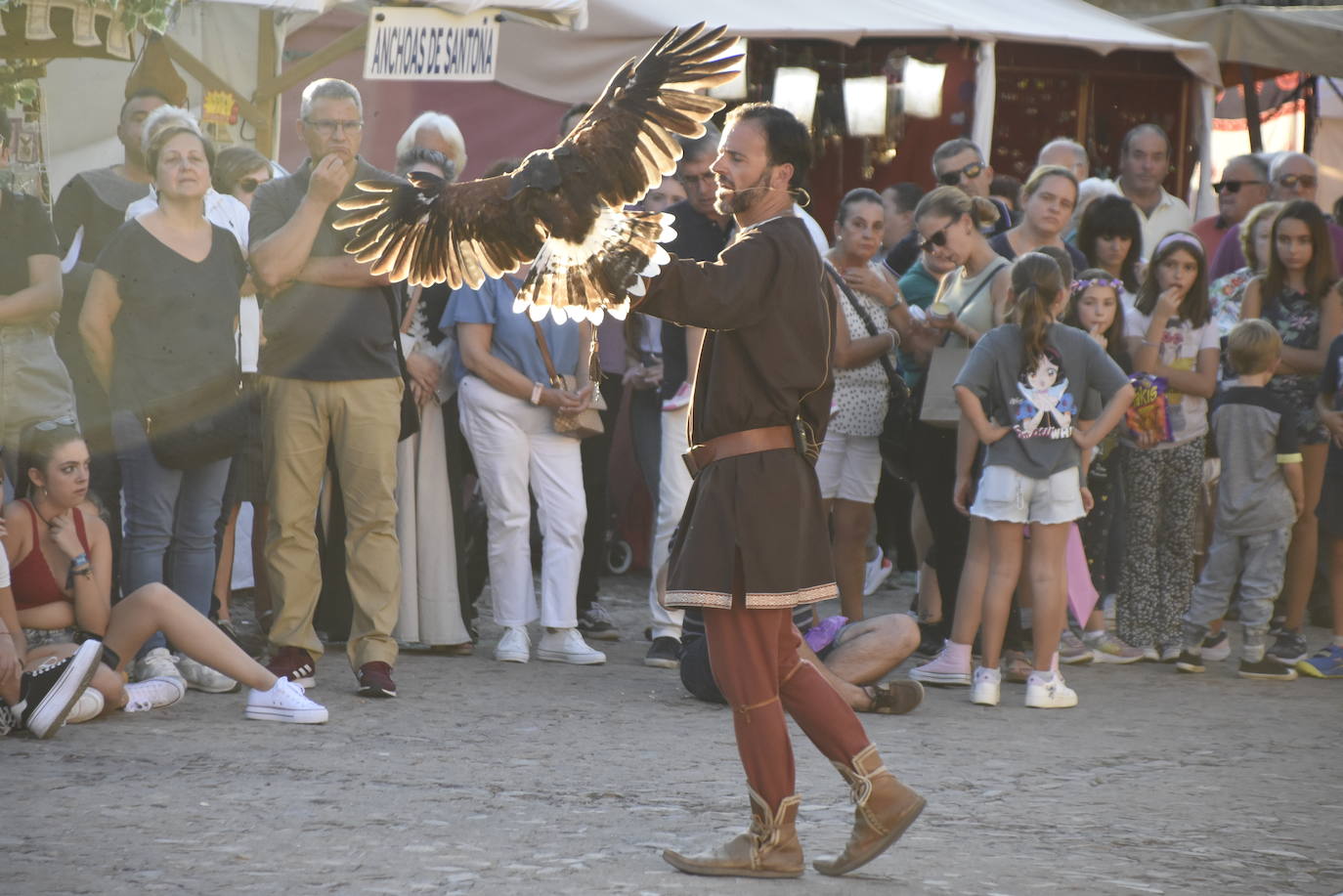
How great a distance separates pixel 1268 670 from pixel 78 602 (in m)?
4.94

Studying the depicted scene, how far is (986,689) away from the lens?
6668 mm

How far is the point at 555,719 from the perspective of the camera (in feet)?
20.1

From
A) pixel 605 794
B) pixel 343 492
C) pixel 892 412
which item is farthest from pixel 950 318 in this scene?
pixel 605 794

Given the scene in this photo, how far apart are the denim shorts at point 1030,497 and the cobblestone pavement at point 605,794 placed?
0.76 metres

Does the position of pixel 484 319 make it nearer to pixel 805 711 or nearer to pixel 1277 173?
pixel 805 711

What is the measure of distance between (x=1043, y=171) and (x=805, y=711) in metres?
4.19

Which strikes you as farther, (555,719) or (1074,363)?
(1074,363)

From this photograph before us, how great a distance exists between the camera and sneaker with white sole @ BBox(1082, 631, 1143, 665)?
7.71 meters

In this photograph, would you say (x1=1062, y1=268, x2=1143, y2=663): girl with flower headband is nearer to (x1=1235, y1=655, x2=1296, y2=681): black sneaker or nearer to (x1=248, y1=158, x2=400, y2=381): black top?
(x1=1235, y1=655, x2=1296, y2=681): black sneaker

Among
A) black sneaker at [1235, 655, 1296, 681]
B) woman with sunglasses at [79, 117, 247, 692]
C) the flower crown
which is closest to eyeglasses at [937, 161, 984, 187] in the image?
the flower crown

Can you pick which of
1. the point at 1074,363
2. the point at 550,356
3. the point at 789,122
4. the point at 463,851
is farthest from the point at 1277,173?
the point at 463,851

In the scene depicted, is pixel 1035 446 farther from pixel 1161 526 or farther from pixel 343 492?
pixel 343 492

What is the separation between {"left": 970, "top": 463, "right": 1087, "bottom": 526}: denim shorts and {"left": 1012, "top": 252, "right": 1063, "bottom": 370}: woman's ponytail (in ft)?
1.47

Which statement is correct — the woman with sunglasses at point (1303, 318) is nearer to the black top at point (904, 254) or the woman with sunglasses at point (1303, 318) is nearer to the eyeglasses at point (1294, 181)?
the black top at point (904, 254)
